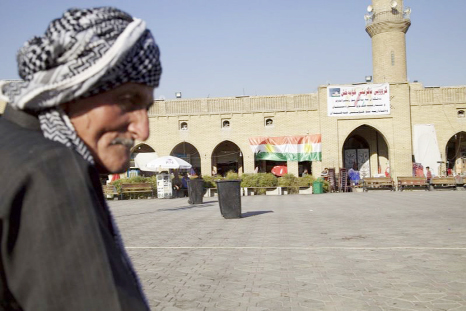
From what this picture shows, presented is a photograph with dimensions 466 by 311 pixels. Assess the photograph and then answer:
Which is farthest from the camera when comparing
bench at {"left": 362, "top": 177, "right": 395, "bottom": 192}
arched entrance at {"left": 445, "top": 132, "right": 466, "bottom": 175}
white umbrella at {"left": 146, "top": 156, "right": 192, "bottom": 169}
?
arched entrance at {"left": 445, "top": 132, "right": 466, "bottom": 175}

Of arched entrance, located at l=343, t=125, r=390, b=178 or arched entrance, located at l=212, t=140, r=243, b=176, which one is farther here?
arched entrance, located at l=212, t=140, r=243, b=176

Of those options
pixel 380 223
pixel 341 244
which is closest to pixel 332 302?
pixel 341 244

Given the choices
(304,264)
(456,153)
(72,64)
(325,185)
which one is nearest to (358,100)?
(325,185)

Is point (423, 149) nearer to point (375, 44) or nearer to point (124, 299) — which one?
point (375, 44)

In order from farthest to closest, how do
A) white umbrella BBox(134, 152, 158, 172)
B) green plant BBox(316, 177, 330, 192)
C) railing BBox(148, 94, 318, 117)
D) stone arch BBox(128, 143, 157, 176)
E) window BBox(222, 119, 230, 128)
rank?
window BBox(222, 119, 230, 128) → white umbrella BBox(134, 152, 158, 172) → stone arch BBox(128, 143, 157, 176) → railing BBox(148, 94, 318, 117) → green plant BBox(316, 177, 330, 192)

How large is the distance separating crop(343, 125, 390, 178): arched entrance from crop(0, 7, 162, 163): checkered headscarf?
109 ft

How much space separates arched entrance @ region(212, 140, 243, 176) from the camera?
114 feet

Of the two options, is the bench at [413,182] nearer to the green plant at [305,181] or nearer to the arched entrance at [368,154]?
the green plant at [305,181]

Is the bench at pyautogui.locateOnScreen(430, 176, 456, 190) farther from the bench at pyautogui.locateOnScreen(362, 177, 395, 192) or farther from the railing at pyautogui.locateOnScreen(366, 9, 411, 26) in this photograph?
the railing at pyautogui.locateOnScreen(366, 9, 411, 26)

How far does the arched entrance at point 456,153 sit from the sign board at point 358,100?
230 inches

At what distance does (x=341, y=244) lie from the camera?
810cm

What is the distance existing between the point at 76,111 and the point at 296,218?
11.8 m

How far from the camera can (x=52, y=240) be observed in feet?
2.90

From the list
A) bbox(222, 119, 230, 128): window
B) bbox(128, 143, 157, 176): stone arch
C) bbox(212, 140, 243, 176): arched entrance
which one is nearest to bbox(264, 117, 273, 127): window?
bbox(222, 119, 230, 128): window
